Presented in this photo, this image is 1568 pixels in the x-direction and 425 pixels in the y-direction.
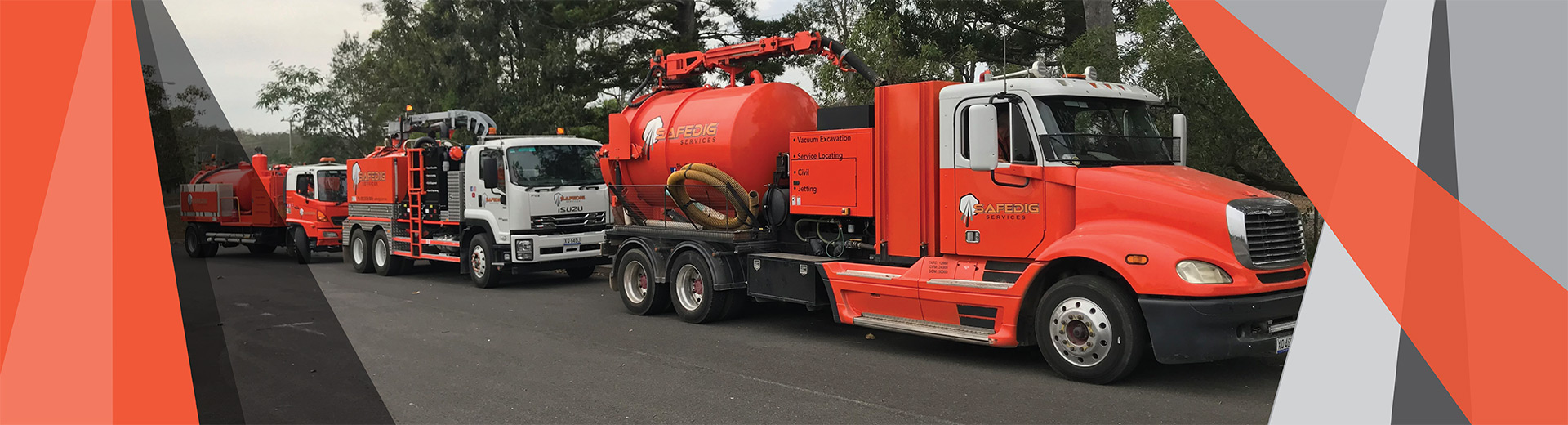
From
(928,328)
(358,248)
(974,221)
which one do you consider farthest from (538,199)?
(974,221)

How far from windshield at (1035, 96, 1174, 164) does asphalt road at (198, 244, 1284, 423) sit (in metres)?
1.76

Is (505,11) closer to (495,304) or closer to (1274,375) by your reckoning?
(495,304)

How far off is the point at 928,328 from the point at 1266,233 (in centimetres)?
280

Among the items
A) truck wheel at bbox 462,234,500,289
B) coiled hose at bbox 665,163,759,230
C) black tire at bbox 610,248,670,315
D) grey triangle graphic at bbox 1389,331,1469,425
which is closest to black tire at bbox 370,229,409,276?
truck wheel at bbox 462,234,500,289

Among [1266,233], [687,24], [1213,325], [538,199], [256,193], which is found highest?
[687,24]

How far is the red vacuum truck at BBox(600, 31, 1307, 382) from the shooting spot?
24.0 feet

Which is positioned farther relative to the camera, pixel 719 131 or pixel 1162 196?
pixel 719 131

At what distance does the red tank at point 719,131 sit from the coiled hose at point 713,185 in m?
0.12

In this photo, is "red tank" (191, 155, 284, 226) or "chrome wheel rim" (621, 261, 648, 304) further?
"red tank" (191, 155, 284, 226)

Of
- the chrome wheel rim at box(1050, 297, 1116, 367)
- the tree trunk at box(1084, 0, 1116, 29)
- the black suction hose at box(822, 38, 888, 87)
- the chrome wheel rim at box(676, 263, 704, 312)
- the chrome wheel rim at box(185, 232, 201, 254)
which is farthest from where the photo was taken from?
the chrome wheel rim at box(185, 232, 201, 254)

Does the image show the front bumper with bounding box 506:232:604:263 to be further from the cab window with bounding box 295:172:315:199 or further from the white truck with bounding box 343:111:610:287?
the cab window with bounding box 295:172:315:199

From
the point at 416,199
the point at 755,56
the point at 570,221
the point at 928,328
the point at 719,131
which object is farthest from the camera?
the point at 416,199

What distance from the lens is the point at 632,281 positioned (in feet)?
40.5

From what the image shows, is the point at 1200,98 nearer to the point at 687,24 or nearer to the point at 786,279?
the point at 786,279
